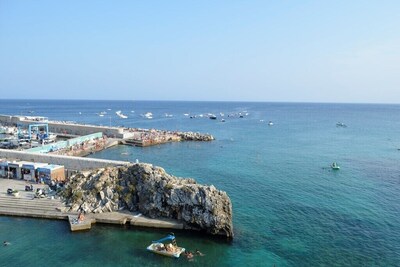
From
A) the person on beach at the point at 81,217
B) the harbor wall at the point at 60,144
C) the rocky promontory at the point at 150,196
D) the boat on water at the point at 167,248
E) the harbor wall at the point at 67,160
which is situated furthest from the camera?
the harbor wall at the point at 60,144

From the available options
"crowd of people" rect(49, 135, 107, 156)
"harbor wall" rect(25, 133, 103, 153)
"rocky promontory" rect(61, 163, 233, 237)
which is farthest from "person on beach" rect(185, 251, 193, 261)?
"crowd of people" rect(49, 135, 107, 156)

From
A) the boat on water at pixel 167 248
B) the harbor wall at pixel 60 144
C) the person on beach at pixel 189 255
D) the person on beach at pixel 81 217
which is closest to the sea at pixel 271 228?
the person on beach at pixel 189 255

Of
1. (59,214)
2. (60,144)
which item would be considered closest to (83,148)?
(60,144)

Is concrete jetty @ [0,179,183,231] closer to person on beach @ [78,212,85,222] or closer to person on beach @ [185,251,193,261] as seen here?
person on beach @ [78,212,85,222]

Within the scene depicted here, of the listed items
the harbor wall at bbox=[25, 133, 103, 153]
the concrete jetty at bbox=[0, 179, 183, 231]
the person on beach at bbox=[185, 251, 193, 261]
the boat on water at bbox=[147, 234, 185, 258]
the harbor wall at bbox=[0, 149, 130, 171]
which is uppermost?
the harbor wall at bbox=[0, 149, 130, 171]

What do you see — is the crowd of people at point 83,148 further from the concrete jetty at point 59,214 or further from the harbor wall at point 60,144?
the concrete jetty at point 59,214

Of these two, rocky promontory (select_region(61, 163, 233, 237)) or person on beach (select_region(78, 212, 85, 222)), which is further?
person on beach (select_region(78, 212, 85, 222))
